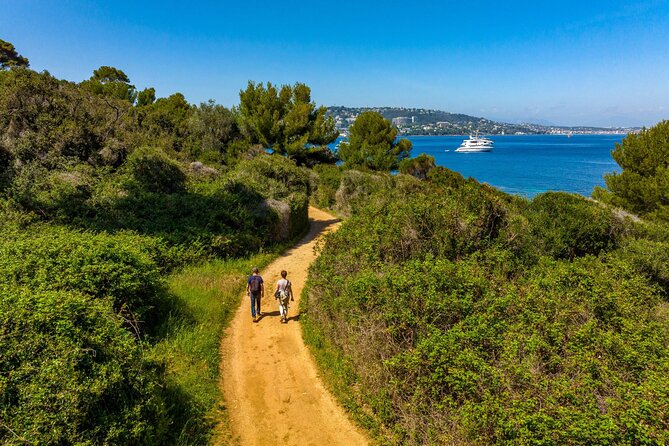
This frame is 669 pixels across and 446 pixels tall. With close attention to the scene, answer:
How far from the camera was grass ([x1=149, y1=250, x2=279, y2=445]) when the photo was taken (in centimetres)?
645

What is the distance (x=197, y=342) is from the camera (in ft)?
27.8

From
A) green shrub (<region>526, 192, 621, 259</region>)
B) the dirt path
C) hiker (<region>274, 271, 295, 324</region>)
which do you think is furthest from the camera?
green shrub (<region>526, 192, 621, 259</region>)

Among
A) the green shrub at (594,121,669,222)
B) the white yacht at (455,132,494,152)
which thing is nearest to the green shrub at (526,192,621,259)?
the green shrub at (594,121,669,222)

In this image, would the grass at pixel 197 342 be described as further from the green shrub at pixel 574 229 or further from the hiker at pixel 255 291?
the green shrub at pixel 574 229

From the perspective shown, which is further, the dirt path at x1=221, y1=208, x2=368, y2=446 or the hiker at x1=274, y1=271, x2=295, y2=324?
the hiker at x1=274, y1=271, x2=295, y2=324

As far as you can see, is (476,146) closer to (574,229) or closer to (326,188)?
(326,188)

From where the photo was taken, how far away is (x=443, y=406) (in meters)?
Answer: 5.51

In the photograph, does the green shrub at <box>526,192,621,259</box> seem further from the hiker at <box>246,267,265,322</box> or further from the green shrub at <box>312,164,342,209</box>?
the green shrub at <box>312,164,342,209</box>

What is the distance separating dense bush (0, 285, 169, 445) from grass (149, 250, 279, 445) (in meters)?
0.76

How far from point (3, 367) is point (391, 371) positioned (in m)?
5.85

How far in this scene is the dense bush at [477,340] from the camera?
4.59 meters

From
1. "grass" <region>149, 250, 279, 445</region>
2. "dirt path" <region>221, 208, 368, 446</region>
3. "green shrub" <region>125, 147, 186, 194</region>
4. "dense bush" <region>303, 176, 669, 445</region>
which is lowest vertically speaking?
"dirt path" <region>221, 208, 368, 446</region>

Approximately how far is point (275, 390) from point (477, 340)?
435 centimetres

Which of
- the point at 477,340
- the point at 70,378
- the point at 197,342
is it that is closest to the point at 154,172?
the point at 197,342
